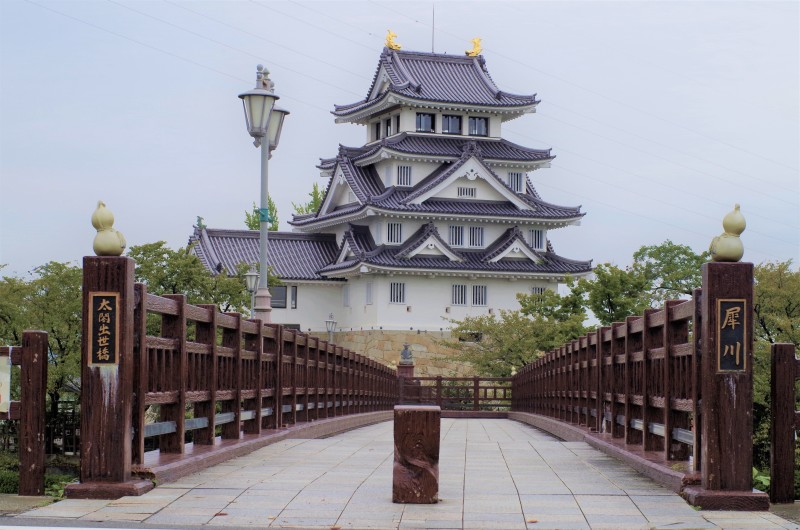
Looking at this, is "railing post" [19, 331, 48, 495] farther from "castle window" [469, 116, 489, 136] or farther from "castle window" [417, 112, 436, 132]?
"castle window" [469, 116, 489, 136]

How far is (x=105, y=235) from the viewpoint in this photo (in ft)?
26.9

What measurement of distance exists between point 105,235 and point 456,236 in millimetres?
49957

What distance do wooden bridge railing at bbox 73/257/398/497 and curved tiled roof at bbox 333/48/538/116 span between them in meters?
45.1

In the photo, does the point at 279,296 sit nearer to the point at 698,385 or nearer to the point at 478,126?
the point at 478,126

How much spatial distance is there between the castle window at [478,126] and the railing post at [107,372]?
2090 inches

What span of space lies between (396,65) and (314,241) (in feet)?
34.4

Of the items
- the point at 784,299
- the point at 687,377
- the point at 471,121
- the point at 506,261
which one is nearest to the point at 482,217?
the point at 506,261

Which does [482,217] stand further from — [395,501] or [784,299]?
[395,501]

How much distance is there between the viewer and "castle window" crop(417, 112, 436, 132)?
2357 inches

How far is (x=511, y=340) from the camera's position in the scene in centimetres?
4662

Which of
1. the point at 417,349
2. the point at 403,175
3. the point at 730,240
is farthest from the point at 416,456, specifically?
the point at 403,175

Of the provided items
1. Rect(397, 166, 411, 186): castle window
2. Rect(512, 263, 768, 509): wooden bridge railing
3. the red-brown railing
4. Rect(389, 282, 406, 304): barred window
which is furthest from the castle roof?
Rect(512, 263, 768, 509): wooden bridge railing

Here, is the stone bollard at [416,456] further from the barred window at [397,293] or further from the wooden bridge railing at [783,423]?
the barred window at [397,293]

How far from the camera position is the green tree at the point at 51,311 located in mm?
24484
